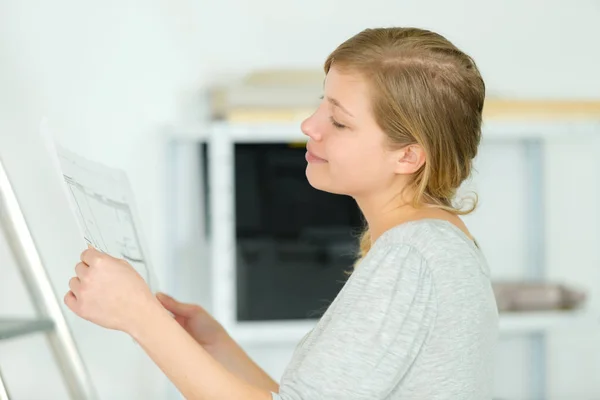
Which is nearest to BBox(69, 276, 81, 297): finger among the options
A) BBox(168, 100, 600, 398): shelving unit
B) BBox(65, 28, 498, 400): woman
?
BBox(65, 28, 498, 400): woman

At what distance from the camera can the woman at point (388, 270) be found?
0.89 metres

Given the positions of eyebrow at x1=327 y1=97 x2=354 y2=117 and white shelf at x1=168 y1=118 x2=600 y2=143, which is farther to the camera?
white shelf at x1=168 y1=118 x2=600 y2=143

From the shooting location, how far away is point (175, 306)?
1.20 meters

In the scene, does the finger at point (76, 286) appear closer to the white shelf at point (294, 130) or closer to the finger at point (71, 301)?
the finger at point (71, 301)

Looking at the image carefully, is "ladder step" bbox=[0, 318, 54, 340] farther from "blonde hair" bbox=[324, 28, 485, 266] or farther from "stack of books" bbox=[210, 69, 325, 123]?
"stack of books" bbox=[210, 69, 325, 123]

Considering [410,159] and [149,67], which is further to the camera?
[149,67]

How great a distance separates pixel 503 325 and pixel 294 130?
72 cm

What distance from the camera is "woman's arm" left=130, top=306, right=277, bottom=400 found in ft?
2.92

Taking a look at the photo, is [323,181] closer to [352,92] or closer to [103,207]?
[352,92]

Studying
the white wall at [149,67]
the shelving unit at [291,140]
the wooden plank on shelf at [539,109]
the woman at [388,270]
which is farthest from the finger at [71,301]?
the wooden plank on shelf at [539,109]

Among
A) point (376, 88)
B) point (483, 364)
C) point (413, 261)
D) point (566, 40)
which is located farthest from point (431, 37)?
point (566, 40)

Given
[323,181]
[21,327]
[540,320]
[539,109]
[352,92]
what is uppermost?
[352,92]

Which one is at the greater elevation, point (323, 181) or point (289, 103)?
point (323, 181)

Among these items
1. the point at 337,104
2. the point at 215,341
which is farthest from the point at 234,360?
the point at 337,104
